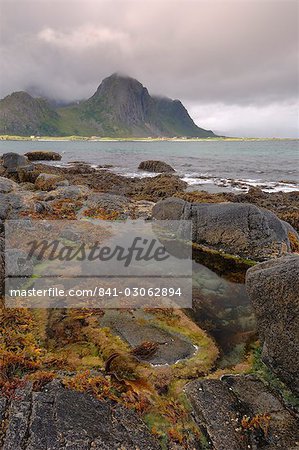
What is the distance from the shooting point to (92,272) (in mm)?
11914

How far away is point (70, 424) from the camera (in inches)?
205

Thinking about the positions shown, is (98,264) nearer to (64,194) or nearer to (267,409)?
(267,409)

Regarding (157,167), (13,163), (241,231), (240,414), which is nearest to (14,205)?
(241,231)

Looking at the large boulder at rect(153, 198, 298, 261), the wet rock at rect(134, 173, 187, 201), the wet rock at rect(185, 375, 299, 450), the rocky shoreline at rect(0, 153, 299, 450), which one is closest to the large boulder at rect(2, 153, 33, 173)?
the wet rock at rect(134, 173, 187, 201)

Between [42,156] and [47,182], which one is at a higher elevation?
[42,156]

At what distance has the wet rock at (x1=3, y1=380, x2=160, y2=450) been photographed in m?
4.93

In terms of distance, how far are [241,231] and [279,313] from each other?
782 centimetres

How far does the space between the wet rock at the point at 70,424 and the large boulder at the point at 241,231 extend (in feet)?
32.0

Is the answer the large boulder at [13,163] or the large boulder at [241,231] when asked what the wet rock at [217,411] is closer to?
the large boulder at [241,231]

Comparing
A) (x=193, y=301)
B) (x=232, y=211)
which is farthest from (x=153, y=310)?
(x=232, y=211)

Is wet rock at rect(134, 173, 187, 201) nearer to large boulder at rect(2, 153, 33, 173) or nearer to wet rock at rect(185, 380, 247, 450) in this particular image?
large boulder at rect(2, 153, 33, 173)

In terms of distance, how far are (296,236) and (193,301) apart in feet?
27.0

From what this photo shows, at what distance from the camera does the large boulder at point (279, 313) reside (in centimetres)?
657

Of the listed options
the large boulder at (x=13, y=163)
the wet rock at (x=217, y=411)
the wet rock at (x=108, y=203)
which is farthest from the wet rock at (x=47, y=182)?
the wet rock at (x=217, y=411)
